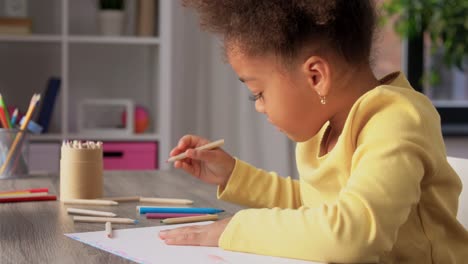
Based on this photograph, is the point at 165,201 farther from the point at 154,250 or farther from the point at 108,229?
the point at 154,250

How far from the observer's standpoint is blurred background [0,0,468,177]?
3094mm

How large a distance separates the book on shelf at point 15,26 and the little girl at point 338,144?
2075 mm

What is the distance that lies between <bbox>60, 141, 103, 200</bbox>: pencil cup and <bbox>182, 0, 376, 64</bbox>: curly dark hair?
1.27 ft

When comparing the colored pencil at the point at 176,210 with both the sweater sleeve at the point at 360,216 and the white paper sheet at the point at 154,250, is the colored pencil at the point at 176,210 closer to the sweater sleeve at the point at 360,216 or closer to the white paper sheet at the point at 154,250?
the white paper sheet at the point at 154,250

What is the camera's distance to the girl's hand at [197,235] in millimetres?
946

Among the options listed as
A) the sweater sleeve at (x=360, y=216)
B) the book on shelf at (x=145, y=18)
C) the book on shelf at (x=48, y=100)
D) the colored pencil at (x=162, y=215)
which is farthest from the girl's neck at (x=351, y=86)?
the book on shelf at (x=145, y=18)

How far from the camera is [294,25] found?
97 cm

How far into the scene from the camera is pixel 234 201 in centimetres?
127

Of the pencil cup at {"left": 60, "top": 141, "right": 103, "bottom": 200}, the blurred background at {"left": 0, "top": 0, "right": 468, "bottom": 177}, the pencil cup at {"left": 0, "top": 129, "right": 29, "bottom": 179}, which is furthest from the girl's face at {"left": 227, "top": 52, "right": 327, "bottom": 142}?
the blurred background at {"left": 0, "top": 0, "right": 468, "bottom": 177}

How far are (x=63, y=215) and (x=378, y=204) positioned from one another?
0.53 meters

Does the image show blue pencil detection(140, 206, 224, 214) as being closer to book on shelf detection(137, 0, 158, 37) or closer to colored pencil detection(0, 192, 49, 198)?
colored pencil detection(0, 192, 49, 198)

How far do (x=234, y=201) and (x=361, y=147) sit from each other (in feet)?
1.32

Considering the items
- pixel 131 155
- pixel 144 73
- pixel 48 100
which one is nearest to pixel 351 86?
pixel 48 100

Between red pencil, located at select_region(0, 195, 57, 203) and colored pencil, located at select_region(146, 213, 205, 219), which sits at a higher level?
colored pencil, located at select_region(146, 213, 205, 219)
